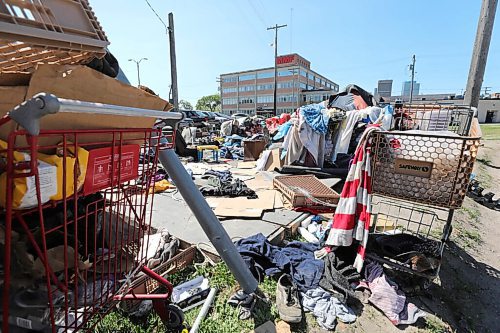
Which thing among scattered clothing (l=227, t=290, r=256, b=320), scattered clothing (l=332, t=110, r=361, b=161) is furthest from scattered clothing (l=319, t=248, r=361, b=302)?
scattered clothing (l=332, t=110, r=361, b=161)

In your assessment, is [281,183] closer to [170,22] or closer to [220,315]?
[220,315]

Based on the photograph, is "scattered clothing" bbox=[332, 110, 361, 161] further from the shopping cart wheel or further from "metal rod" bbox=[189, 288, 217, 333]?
the shopping cart wheel

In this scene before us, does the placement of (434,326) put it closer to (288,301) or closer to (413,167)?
(288,301)

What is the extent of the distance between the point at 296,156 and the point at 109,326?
170 inches

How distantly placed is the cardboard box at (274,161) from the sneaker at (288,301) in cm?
378

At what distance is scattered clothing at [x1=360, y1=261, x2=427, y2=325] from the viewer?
1.82m

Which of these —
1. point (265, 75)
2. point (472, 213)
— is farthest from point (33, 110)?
point (265, 75)

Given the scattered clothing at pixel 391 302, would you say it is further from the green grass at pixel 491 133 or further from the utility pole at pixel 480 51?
the green grass at pixel 491 133

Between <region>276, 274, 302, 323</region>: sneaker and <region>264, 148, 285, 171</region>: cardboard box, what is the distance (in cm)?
378

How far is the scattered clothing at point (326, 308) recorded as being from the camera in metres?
1.76

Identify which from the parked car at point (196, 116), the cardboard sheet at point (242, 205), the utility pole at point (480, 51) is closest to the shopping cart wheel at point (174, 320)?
the cardboard sheet at point (242, 205)

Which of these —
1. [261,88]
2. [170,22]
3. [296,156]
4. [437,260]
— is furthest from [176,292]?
[261,88]

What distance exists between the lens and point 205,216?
157 centimetres

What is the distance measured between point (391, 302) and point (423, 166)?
105 centimetres
